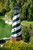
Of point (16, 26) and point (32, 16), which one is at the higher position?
point (16, 26)

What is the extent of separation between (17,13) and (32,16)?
6.79 meters

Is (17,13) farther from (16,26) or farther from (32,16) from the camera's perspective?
(32,16)

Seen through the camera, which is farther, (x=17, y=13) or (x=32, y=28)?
(x=32, y=28)

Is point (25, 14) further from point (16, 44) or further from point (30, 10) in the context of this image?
point (16, 44)

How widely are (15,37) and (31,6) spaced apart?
6408 millimetres

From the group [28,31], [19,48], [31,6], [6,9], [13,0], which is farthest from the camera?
[6,9]

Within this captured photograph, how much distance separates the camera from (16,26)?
6.16m

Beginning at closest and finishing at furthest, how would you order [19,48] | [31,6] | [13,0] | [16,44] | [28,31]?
[19,48], [16,44], [28,31], [31,6], [13,0]

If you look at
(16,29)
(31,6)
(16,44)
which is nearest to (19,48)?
(16,44)

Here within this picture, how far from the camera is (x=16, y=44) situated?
12.6ft

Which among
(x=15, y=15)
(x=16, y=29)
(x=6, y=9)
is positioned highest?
(x=15, y=15)

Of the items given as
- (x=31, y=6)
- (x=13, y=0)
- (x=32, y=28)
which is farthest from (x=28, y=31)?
(x=13, y=0)

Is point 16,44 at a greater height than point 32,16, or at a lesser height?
greater

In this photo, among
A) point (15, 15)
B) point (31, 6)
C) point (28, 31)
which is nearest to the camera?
point (15, 15)
